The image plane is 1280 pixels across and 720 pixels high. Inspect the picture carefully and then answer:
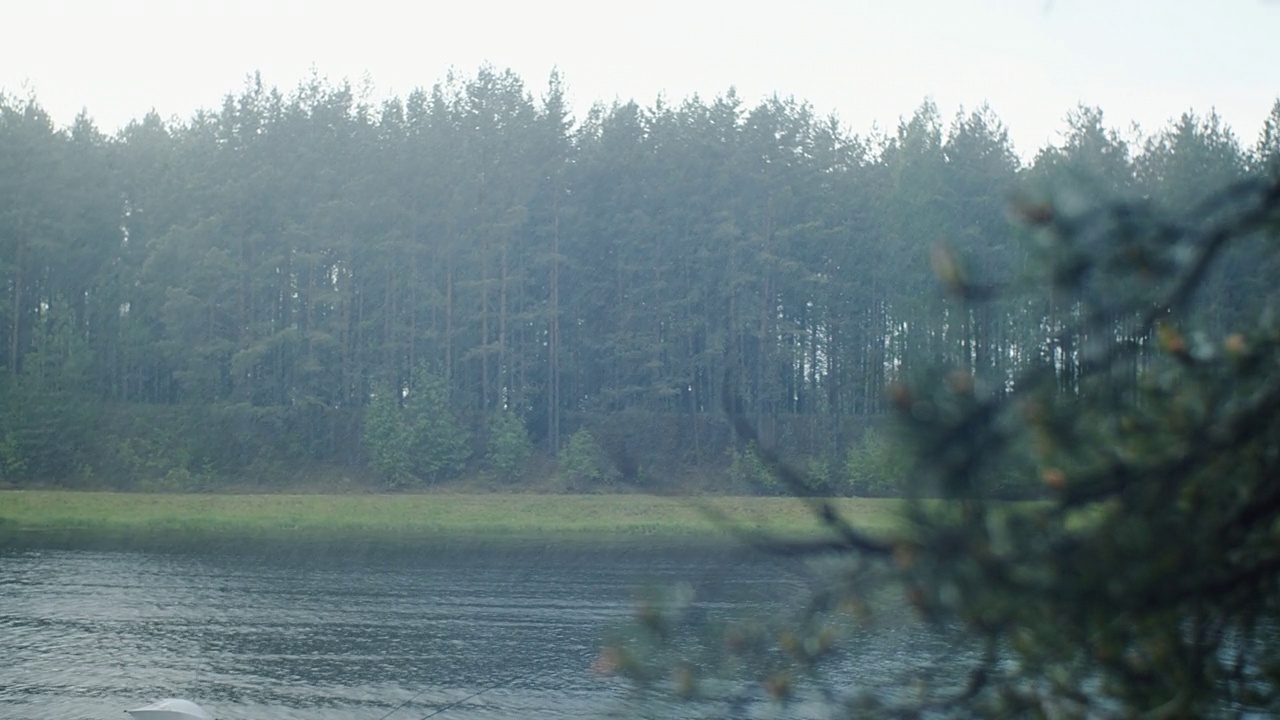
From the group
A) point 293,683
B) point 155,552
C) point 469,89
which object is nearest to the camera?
point 293,683

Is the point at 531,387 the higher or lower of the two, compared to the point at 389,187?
lower

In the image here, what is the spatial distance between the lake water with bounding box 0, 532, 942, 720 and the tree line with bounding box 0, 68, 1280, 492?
1742cm

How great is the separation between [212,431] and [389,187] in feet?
41.9

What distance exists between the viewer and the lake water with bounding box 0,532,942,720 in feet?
56.7

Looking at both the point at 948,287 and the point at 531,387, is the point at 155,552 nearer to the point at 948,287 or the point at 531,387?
the point at 531,387

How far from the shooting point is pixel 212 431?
50.1 metres

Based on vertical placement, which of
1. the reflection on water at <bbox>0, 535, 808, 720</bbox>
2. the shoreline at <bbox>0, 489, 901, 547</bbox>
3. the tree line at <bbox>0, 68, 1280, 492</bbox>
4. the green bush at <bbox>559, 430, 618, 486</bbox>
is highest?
the tree line at <bbox>0, 68, 1280, 492</bbox>

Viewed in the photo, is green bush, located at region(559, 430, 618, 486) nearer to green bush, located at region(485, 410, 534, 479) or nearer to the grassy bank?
green bush, located at region(485, 410, 534, 479)

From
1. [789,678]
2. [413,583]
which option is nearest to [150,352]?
[413,583]

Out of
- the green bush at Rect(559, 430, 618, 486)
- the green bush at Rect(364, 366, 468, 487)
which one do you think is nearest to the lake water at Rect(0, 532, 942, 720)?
the green bush at Rect(559, 430, 618, 486)

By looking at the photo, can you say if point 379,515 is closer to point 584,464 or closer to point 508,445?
point 508,445

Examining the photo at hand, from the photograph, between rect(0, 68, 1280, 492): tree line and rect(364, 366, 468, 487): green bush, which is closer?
rect(364, 366, 468, 487): green bush

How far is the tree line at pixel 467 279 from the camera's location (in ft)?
165

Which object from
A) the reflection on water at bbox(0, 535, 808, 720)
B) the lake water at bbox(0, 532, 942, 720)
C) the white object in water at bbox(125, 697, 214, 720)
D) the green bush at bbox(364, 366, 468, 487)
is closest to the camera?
the white object in water at bbox(125, 697, 214, 720)
